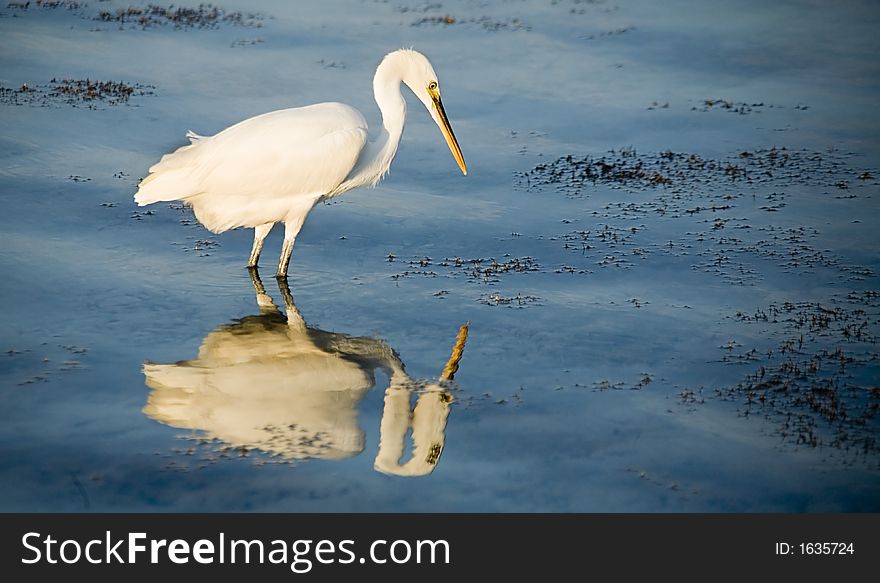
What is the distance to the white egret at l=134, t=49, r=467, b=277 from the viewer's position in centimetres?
828

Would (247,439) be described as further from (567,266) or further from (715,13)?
(715,13)

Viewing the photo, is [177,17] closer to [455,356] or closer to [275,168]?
[275,168]

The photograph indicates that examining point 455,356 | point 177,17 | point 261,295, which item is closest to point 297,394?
point 455,356

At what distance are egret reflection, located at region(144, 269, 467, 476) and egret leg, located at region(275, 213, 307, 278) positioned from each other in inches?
Answer: 27.2

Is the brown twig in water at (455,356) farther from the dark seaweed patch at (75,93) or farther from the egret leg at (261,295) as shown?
the dark seaweed patch at (75,93)

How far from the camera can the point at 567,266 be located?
8.87 metres

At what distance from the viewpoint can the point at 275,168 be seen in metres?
8.30

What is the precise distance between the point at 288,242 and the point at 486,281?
1.46m

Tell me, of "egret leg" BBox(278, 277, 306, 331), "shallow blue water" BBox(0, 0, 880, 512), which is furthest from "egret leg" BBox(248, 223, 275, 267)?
"egret leg" BBox(278, 277, 306, 331)

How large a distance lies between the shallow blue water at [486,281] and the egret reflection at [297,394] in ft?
0.09

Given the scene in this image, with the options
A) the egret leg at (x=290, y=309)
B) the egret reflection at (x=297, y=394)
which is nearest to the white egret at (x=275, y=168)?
the egret leg at (x=290, y=309)

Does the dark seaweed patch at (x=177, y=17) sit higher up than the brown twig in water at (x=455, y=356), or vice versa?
the dark seaweed patch at (x=177, y=17)

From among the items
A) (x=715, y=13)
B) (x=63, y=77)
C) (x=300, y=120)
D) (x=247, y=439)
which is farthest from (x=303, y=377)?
(x=715, y=13)

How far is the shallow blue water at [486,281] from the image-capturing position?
5961mm
